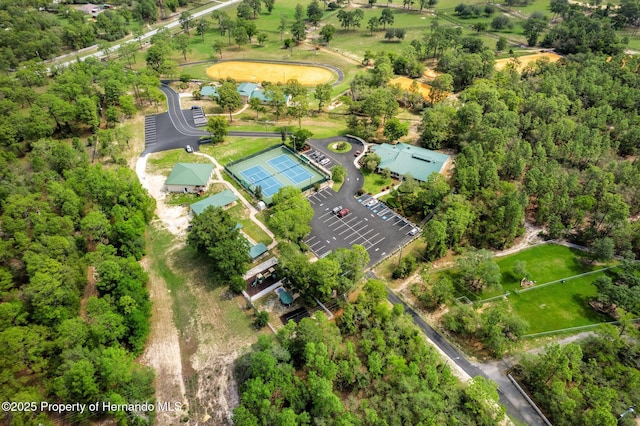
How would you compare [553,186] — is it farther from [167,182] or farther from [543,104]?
[167,182]

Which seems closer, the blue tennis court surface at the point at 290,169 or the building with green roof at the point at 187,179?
the building with green roof at the point at 187,179

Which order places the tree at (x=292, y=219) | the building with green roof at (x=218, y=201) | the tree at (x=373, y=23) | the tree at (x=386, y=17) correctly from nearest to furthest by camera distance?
the tree at (x=292, y=219) < the building with green roof at (x=218, y=201) < the tree at (x=373, y=23) < the tree at (x=386, y=17)

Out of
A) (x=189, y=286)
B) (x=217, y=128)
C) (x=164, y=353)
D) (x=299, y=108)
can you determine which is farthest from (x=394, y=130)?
(x=164, y=353)

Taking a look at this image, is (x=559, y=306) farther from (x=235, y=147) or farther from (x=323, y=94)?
(x=323, y=94)

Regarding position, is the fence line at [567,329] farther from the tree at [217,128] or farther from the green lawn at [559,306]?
the tree at [217,128]

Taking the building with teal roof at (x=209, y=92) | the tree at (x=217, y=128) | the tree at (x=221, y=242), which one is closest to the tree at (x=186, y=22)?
the building with teal roof at (x=209, y=92)

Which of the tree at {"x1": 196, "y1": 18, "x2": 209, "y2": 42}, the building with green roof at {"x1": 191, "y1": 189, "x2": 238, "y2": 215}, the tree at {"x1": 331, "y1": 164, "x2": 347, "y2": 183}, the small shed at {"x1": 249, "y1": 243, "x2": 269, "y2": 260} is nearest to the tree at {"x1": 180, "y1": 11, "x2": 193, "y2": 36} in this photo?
the tree at {"x1": 196, "y1": 18, "x2": 209, "y2": 42}
